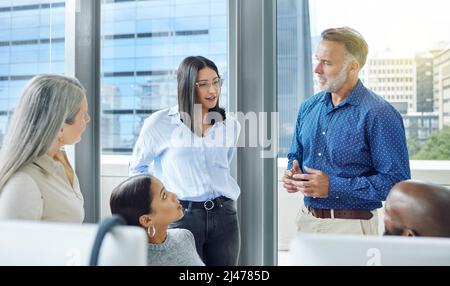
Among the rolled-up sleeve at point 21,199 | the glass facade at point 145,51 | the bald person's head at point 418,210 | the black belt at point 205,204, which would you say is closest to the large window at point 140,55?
the glass facade at point 145,51

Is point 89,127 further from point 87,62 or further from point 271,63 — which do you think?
point 271,63

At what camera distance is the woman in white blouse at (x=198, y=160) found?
2033 millimetres

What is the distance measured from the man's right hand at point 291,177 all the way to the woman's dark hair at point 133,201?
2.54ft

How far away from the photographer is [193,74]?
6.88ft

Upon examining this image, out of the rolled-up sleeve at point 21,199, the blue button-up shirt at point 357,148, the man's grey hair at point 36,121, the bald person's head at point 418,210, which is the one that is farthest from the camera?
the blue button-up shirt at point 357,148

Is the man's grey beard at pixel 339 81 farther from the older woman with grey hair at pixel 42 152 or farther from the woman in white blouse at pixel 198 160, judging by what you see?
the older woman with grey hair at pixel 42 152

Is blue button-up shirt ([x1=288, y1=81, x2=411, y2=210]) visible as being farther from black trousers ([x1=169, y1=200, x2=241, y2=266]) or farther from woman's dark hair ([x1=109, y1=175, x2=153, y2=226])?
woman's dark hair ([x1=109, y1=175, x2=153, y2=226])

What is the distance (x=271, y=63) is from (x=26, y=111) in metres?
1.21

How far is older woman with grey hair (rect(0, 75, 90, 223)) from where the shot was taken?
4.22ft

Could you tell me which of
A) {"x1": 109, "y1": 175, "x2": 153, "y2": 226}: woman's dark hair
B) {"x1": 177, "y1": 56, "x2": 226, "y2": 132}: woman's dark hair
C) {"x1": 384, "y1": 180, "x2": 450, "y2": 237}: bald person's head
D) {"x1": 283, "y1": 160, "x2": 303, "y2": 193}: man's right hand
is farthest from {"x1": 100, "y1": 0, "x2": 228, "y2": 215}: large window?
{"x1": 384, "y1": 180, "x2": 450, "y2": 237}: bald person's head

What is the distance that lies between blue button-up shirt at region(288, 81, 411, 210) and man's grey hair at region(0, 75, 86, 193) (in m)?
1.05

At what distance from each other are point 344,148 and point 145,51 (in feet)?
3.90
